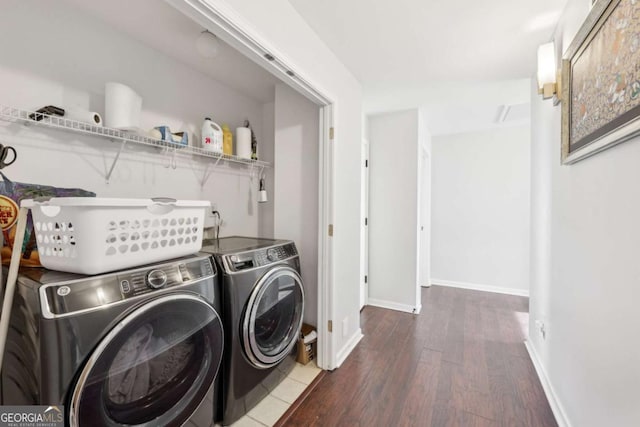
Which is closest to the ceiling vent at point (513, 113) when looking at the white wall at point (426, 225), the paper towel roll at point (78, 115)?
the white wall at point (426, 225)

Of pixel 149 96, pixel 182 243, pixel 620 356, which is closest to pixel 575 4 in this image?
pixel 620 356

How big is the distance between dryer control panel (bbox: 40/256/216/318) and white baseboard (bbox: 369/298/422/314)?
2517 millimetres

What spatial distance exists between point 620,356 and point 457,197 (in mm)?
3394

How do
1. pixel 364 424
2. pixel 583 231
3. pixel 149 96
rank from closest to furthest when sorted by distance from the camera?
1. pixel 583 231
2. pixel 364 424
3. pixel 149 96

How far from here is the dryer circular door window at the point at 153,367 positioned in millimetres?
917

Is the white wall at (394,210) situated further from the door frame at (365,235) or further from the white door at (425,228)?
the white door at (425,228)

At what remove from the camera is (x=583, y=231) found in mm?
1262

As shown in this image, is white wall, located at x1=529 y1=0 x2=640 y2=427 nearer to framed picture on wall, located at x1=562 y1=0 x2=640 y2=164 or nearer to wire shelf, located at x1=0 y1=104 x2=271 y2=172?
framed picture on wall, located at x1=562 y1=0 x2=640 y2=164

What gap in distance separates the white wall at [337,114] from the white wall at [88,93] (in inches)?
39.1

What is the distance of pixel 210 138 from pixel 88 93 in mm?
686

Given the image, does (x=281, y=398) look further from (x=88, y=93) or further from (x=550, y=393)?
(x=88, y=93)

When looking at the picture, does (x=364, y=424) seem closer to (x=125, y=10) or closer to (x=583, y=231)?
(x=583, y=231)

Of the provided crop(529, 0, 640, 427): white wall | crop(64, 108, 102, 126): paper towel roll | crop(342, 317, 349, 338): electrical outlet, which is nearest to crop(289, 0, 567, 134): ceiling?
crop(529, 0, 640, 427): white wall

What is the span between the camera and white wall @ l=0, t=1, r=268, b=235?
1258mm
